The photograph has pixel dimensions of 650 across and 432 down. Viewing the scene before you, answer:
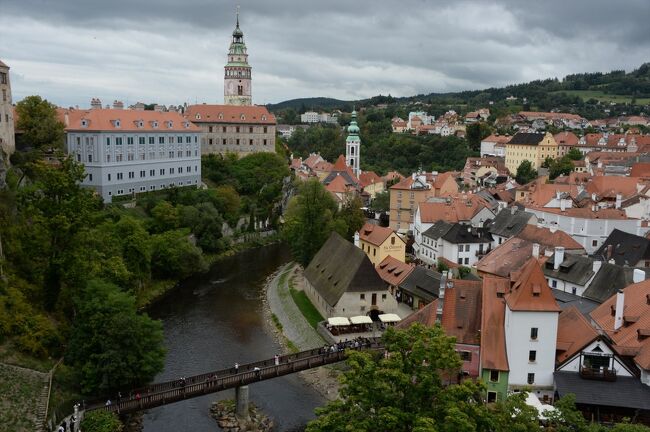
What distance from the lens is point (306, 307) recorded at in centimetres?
4144

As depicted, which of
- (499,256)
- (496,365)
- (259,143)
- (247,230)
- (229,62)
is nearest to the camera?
(496,365)

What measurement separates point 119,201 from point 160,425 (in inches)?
1321

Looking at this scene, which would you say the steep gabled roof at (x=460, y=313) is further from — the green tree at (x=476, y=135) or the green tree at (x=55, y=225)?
the green tree at (x=476, y=135)

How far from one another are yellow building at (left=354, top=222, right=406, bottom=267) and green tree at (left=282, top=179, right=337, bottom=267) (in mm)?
3620

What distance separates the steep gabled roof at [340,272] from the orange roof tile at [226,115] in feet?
132

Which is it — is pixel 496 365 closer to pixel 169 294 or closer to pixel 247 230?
pixel 169 294

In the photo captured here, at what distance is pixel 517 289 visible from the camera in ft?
83.9

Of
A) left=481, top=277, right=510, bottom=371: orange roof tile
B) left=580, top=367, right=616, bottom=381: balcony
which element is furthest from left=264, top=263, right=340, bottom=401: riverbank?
left=580, top=367, right=616, bottom=381: balcony

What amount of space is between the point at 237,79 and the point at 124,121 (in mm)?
47115

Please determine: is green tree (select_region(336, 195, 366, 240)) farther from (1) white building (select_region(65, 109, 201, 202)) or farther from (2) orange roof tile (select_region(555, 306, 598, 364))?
(2) orange roof tile (select_region(555, 306, 598, 364))

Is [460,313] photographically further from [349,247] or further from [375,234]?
[375,234]

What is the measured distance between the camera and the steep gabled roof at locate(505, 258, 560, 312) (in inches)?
980

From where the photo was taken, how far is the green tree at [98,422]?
23234 millimetres

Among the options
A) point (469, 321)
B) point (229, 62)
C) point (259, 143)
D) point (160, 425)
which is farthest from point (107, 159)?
point (229, 62)
